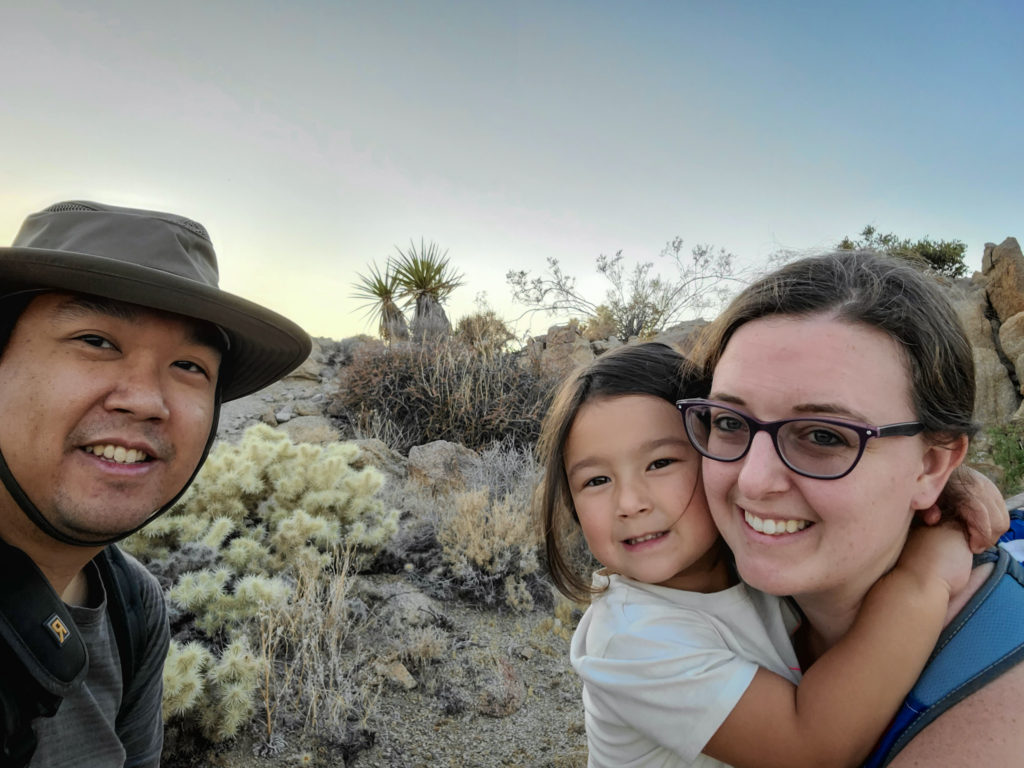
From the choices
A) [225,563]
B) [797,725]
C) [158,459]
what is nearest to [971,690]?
[797,725]

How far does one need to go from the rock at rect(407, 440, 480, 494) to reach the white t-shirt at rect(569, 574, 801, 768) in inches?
213

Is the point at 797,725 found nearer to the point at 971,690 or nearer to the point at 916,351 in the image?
the point at 971,690

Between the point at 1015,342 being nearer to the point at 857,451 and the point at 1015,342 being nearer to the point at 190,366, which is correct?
the point at 857,451

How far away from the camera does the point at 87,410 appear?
1.71m

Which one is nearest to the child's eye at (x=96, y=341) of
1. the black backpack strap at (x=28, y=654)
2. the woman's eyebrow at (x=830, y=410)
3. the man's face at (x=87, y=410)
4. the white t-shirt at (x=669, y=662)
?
the man's face at (x=87, y=410)

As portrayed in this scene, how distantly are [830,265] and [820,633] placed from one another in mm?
987

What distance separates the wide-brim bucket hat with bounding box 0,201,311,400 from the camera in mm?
1673

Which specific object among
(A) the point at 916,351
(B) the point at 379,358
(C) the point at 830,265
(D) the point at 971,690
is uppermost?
(B) the point at 379,358

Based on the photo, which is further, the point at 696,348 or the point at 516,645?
the point at 516,645

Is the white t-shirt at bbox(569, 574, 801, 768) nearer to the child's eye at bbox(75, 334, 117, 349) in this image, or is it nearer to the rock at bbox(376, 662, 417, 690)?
the child's eye at bbox(75, 334, 117, 349)

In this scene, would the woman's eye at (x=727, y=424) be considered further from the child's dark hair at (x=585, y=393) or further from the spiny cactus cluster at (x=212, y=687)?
the spiny cactus cluster at (x=212, y=687)

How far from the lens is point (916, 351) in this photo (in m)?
1.49

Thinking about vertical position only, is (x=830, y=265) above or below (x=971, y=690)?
above

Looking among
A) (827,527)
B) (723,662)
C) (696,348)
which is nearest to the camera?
(827,527)
